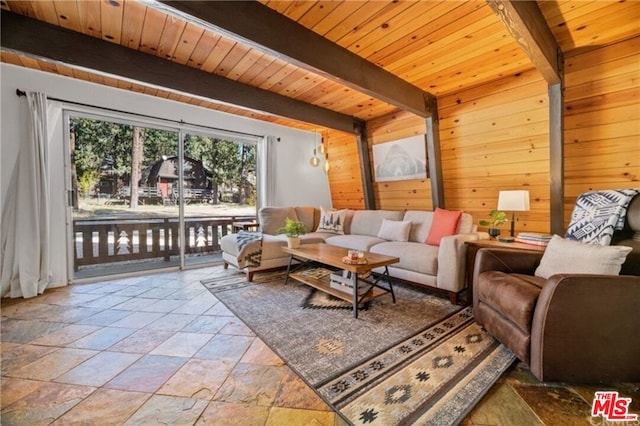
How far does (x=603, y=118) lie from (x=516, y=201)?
0.93m

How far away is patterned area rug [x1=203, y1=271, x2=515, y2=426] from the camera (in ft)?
4.47

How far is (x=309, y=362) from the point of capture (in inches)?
67.5

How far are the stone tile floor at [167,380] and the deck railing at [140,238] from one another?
126 centimetres

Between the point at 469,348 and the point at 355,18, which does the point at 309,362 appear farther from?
the point at 355,18

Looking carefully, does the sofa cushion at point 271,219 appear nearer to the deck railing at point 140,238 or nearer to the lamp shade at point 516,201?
the deck railing at point 140,238

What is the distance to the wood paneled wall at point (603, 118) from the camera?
2.25m

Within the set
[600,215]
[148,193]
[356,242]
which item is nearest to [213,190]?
[148,193]

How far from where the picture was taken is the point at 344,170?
5.14 m

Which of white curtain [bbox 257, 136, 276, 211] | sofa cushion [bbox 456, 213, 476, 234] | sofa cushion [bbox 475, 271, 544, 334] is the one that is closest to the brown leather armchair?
sofa cushion [bbox 475, 271, 544, 334]

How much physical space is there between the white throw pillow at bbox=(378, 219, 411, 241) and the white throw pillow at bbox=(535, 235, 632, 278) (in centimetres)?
161

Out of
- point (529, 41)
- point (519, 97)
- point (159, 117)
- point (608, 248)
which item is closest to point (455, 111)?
point (519, 97)

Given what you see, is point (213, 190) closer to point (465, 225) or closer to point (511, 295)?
point (465, 225)

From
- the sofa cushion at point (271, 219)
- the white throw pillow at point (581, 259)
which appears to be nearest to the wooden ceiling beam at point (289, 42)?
the white throw pillow at point (581, 259)

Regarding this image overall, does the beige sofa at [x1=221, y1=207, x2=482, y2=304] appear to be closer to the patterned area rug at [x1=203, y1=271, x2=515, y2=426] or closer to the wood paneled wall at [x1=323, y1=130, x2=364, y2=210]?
the patterned area rug at [x1=203, y1=271, x2=515, y2=426]
